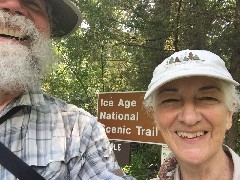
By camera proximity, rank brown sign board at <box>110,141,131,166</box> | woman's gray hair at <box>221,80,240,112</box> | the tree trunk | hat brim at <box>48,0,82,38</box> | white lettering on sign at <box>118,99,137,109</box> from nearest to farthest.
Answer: woman's gray hair at <box>221,80,240,112</box>, hat brim at <box>48,0,82,38</box>, white lettering on sign at <box>118,99,137,109</box>, brown sign board at <box>110,141,131,166</box>, the tree trunk

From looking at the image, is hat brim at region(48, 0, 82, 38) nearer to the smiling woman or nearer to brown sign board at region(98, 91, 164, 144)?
the smiling woman

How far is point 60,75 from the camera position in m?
15.3

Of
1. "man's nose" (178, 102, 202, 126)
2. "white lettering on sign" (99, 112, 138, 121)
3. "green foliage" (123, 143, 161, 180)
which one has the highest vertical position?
"white lettering on sign" (99, 112, 138, 121)

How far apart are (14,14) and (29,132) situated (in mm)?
710

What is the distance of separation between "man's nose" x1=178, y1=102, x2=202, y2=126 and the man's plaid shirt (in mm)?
463

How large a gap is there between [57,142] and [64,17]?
1.00 meters

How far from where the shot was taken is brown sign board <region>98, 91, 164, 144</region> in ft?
13.9

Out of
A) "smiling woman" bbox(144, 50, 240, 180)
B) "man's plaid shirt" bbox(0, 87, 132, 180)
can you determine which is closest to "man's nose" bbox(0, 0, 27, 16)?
"man's plaid shirt" bbox(0, 87, 132, 180)

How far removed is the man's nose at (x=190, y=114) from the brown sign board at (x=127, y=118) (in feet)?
6.63

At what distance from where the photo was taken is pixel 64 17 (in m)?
2.79

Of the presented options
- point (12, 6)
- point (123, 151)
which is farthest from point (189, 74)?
point (123, 151)

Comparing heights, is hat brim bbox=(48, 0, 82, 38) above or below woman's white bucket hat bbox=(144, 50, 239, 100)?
above

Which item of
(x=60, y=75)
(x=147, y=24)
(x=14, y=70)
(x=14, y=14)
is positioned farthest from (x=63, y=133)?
(x=60, y=75)

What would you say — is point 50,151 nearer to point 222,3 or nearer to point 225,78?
point 225,78
